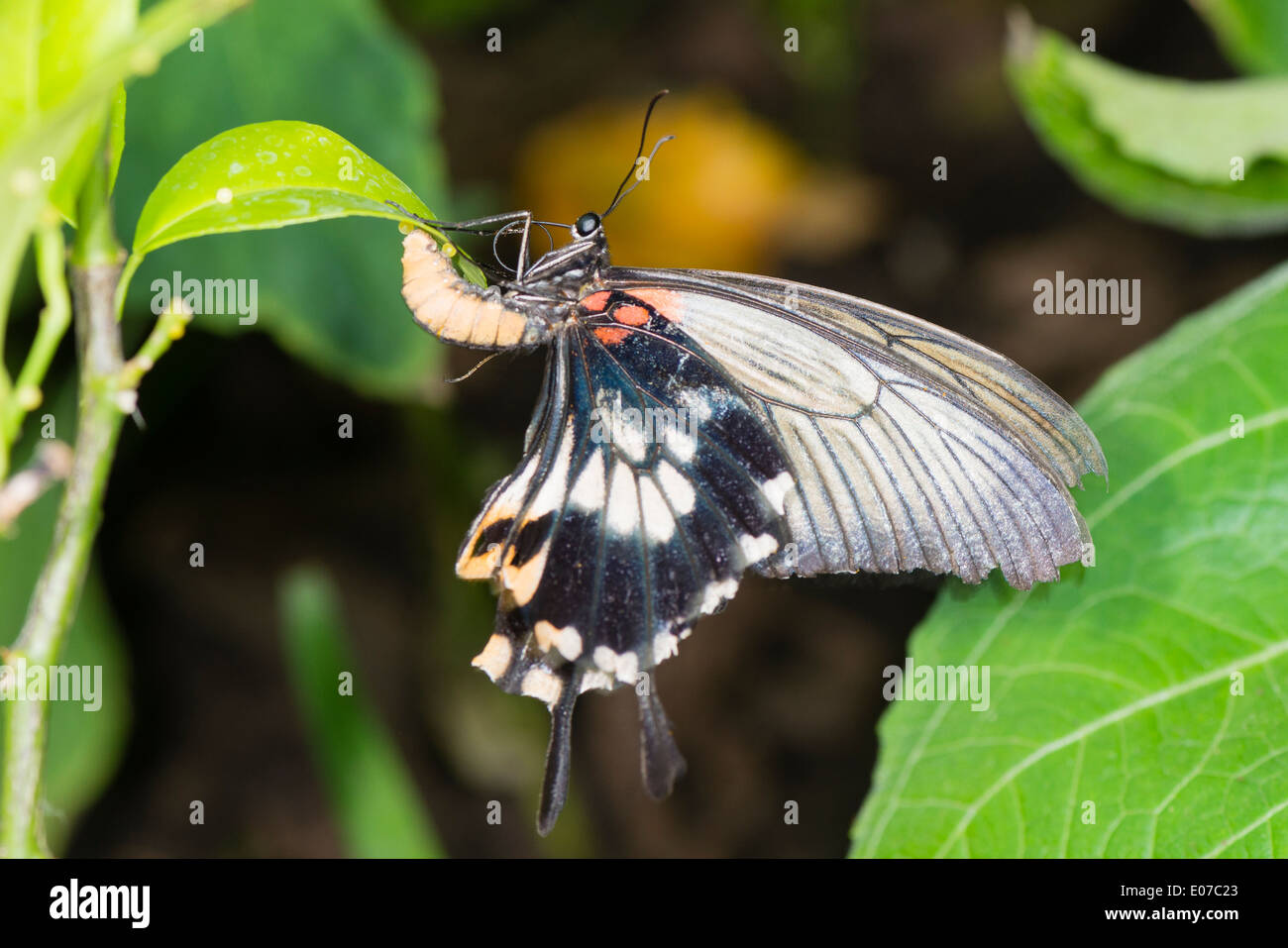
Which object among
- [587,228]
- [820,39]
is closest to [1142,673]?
[587,228]

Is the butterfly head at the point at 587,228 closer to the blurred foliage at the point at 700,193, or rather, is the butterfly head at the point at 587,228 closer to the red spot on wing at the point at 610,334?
the red spot on wing at the point at 610,334

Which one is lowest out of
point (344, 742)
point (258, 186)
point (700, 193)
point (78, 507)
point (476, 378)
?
point (344, 742)

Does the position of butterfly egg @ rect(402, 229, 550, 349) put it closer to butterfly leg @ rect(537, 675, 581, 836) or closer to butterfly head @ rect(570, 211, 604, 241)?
butterfly head @ rect(570, 211, 604, 241)

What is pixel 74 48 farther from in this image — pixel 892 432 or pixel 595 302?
pixel 892 432

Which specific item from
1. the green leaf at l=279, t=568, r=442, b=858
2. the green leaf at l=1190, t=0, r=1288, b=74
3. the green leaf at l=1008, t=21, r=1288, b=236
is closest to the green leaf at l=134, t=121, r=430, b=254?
the green leaf at l=279, t=568, r=442, b=858

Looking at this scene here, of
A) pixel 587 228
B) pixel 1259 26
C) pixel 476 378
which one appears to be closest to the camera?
pixel 587 228

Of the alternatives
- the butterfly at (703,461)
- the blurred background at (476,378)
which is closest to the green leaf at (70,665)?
the blurred background at (476,378)

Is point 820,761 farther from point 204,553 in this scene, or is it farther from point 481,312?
point 481,312
